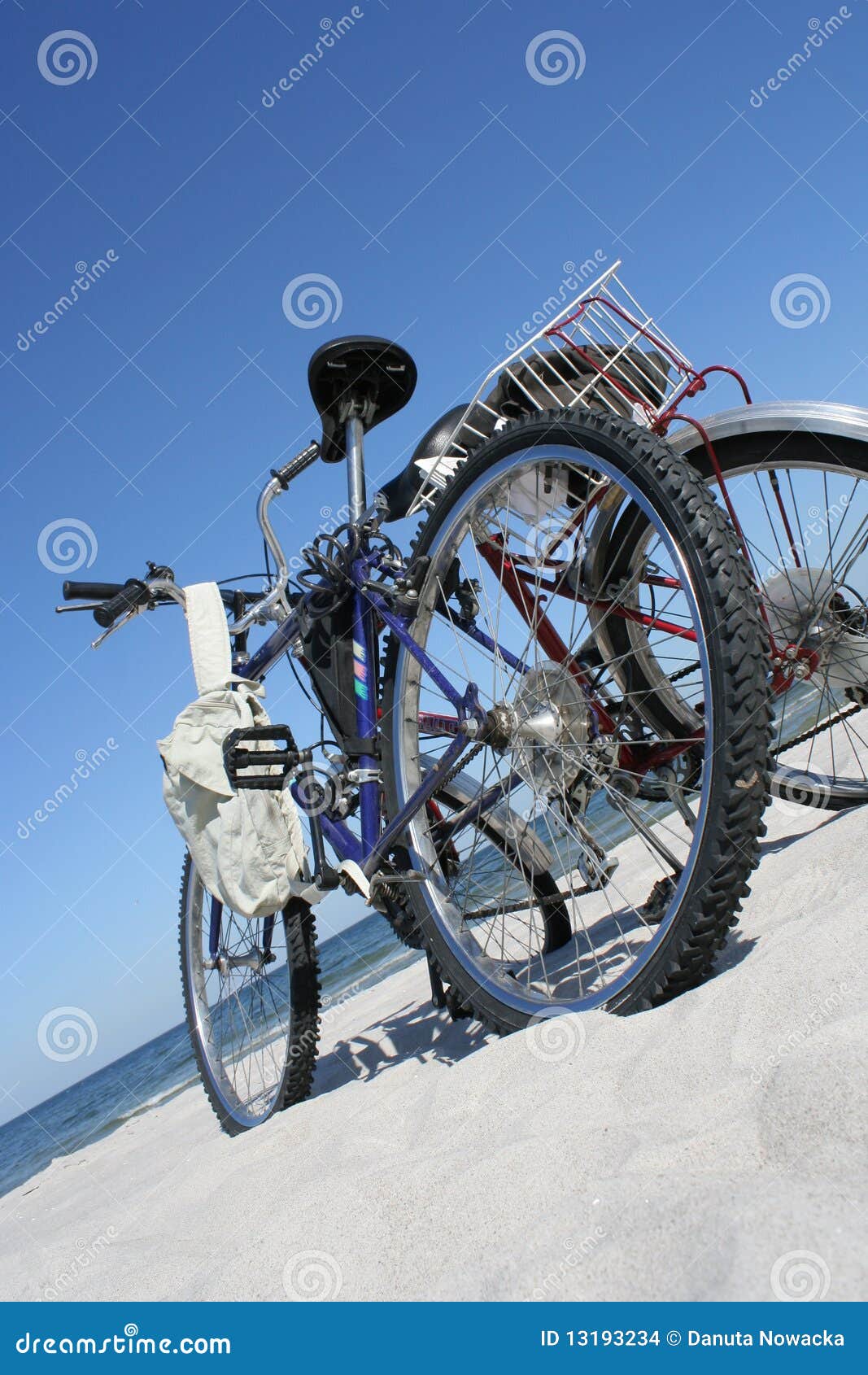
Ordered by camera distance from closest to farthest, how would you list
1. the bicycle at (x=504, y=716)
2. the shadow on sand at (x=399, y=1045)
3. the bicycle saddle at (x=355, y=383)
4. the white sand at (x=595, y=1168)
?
1. the white sand at (x=595, y=1168)
2. the bicycle at (x=504, y=716)
3. the shadow on sand at (x=399, y=1045)
4. the bicycle saddle at (x=355, y=383)

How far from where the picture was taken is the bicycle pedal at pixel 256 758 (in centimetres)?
267

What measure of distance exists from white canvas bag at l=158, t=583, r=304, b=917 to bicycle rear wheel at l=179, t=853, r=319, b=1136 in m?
0.35

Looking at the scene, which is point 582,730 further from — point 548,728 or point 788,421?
point 788,421

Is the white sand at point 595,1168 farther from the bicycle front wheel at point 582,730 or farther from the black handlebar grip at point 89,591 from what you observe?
the black handlebar grip at point 89,591

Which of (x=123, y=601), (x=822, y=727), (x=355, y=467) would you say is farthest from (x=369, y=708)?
(x=822, y=727)

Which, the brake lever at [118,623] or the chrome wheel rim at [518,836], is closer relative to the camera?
the chrome wheel rim at [518,836]

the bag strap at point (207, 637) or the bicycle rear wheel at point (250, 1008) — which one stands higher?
the bag strap at point (207, 637)

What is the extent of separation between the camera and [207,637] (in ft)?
9.59

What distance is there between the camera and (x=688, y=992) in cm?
186

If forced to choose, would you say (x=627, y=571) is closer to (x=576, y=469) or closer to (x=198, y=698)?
(x=576, y=469)

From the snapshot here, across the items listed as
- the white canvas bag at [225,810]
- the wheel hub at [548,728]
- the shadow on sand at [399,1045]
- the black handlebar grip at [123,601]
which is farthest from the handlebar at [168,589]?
the shadow on sand at [399,1045]

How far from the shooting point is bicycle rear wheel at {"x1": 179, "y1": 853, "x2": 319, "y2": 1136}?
120 inches

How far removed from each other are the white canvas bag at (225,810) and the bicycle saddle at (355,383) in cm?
101

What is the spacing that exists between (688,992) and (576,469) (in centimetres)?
141
